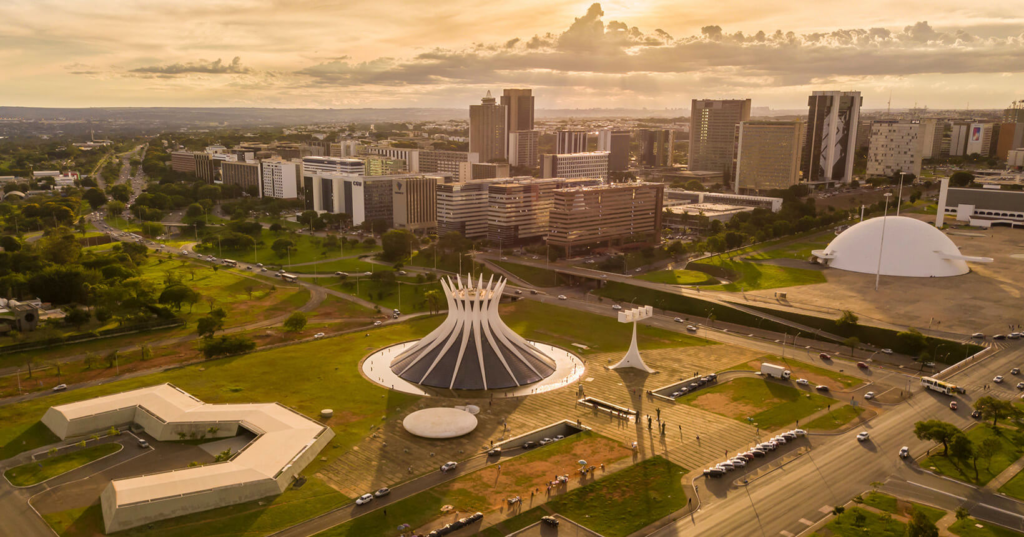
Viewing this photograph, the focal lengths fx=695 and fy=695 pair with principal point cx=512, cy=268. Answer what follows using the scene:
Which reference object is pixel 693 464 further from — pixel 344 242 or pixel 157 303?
pixel 344 242

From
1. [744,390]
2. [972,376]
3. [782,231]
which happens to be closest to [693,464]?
[744,390]

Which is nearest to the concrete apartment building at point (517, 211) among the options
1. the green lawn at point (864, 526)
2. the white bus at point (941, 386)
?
the white bus at point (941, 386)

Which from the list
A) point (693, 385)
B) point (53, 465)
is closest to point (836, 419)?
point (693, 385)

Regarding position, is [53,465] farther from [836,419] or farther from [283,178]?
[283,178]

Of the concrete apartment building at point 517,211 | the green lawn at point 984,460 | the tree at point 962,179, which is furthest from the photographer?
the tree at point 962,179

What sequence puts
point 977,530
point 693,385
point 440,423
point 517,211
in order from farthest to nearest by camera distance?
A: point 517,211, point 693,385, point 440,423, point 977,530

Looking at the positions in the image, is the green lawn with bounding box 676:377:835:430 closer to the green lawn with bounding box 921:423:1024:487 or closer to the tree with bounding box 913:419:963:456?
the tree with bounding box 913:419:963:456

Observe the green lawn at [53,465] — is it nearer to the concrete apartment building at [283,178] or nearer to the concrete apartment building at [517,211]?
the concrete apartment building at [517,211]
